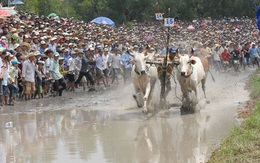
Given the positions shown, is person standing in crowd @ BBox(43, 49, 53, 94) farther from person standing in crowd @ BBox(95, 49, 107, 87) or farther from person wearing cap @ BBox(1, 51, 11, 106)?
person standing in crowd @ BBox(95, 49, 107, 87)

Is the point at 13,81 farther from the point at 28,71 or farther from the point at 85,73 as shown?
the point at 85,73

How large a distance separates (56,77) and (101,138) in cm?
713

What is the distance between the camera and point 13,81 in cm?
1582

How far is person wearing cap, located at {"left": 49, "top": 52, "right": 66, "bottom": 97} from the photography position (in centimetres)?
1797

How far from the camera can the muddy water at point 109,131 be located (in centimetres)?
967

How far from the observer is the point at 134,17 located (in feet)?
163

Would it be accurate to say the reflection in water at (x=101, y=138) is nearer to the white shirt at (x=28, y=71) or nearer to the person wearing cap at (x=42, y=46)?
the white shirt at (x=28, y=71)

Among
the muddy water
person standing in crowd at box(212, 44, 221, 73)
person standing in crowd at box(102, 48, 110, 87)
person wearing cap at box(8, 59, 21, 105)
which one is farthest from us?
person standing in crowd at box(212, 44, 221, 73)

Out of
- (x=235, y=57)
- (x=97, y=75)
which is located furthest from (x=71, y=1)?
(x=97, y=75)

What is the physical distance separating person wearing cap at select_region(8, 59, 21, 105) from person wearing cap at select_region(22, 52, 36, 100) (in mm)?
383

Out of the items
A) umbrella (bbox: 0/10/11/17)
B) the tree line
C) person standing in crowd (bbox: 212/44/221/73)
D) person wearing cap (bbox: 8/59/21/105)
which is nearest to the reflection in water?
person wearing cap (bbox: 8/59/21/105)

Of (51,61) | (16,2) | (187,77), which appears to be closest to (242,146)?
(187,77)

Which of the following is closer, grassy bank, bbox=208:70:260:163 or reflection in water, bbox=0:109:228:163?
grassy bank, bbox=208:70:260:163

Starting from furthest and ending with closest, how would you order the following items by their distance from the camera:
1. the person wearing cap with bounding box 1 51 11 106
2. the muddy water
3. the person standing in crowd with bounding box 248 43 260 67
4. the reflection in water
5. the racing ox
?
1. the person standing in crowd with bounding box 248 43 260 67
2. the person wearing cap with bounding box 1 51 11 106
3. the racing ox
4. the muddy water
5. the reflection in water
